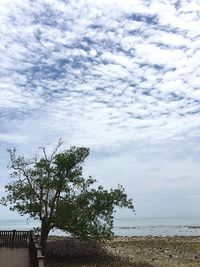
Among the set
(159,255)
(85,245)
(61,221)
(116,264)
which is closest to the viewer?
(116,264)

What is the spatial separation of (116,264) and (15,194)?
7196 millimetres

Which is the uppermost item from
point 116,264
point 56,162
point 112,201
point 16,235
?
point 56,162

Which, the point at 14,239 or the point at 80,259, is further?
the point at 14,239

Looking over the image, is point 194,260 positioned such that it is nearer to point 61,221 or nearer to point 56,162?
point 61,221

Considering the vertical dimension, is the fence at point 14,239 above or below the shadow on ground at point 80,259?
above

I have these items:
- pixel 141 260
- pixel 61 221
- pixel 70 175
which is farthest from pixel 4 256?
pixel 141 260

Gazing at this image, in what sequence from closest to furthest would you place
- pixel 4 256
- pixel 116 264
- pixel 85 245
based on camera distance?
pixel 4 256 < pixel 116 264 < pixel 85 245

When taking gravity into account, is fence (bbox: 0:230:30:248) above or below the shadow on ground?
above

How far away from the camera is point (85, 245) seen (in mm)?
35969

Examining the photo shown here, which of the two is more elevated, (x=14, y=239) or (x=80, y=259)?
(x=14, y=239)

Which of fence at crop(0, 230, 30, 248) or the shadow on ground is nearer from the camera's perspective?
the shadow on ground

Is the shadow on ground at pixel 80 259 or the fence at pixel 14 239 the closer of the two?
the shadow on ground at pixel 80 259

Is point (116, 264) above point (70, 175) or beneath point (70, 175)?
beneath

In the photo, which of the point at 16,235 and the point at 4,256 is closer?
the point at 4,256
